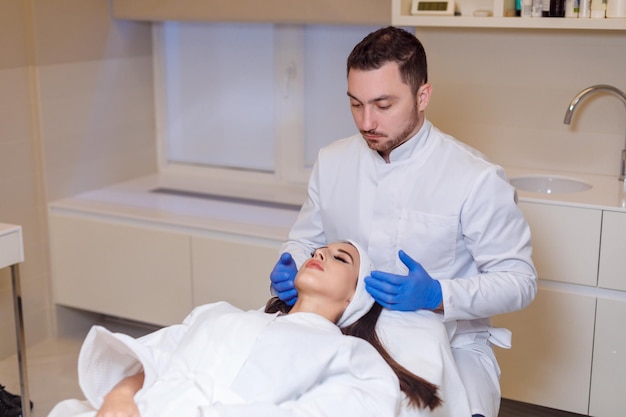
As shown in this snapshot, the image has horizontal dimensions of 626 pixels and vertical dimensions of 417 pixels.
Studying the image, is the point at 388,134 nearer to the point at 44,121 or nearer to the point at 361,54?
the point at 361,54

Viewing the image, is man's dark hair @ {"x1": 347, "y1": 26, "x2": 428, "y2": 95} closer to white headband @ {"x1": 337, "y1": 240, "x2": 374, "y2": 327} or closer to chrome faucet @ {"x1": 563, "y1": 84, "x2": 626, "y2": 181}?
white headband @ {"x1": 337, "y1": 240, "x2": 374, "y2": 327}

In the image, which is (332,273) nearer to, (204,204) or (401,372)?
(401,372)

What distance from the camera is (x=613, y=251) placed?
2709mm

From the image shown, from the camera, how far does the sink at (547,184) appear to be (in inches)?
120

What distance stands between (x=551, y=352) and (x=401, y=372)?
1.24 metres

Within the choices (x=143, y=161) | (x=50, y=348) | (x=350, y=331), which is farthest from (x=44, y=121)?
(x=350, y=331)

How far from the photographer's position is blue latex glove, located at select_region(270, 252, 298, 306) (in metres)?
2.05

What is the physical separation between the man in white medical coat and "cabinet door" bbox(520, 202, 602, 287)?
29.0 inches

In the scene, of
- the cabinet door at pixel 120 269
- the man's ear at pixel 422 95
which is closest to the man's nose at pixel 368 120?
the man's ear at pixel 422 95

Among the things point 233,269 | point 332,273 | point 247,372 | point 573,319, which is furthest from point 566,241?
point 247,372

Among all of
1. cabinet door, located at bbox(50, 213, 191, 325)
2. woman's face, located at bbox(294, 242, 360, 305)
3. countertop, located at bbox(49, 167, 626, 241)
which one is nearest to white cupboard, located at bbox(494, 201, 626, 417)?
countertop, located at bbox(49, 167, 626, 241)

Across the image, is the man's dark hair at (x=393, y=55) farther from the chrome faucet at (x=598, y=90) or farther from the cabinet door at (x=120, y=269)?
the cabinet door at (x=120, y=269)

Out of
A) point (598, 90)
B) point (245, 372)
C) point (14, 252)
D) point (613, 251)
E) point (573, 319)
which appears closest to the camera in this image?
point (245, 372)

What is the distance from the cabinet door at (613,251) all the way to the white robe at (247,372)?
1219mm
